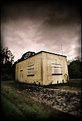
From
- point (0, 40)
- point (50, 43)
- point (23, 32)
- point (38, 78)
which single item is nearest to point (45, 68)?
point (38, 78)

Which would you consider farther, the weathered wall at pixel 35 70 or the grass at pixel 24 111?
the weathered wall at pixel 35 70

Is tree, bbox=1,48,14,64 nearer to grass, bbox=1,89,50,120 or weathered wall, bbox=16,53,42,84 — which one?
grass, bbox=1,89,50,120

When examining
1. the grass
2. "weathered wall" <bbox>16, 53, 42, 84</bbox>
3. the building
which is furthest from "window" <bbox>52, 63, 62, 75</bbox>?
the grass

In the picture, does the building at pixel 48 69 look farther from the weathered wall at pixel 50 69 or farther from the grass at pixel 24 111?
the grass at pixel 24 111

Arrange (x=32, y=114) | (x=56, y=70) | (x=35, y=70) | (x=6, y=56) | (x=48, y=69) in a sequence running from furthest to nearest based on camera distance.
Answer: (x=35, y=70)
(x=48, y=69)
(x=56, y=70)
(x=6, y=56)
(x=32, y=114)

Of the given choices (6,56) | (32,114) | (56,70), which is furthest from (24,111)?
(56,70)

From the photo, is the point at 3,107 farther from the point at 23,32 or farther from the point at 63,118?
the point at 23,32

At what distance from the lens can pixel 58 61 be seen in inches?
116

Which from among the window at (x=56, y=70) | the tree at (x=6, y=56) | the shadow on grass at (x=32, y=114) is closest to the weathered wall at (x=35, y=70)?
the window at (x=56, y=70)

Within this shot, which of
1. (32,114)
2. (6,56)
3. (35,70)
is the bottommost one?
(32,114)

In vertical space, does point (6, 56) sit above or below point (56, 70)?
above

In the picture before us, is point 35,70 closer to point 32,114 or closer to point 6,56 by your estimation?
point 6,56

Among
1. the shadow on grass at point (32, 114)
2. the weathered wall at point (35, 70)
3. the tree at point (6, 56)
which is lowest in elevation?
the shadow on grass at point (32, 114)

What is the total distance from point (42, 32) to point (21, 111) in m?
1.38
